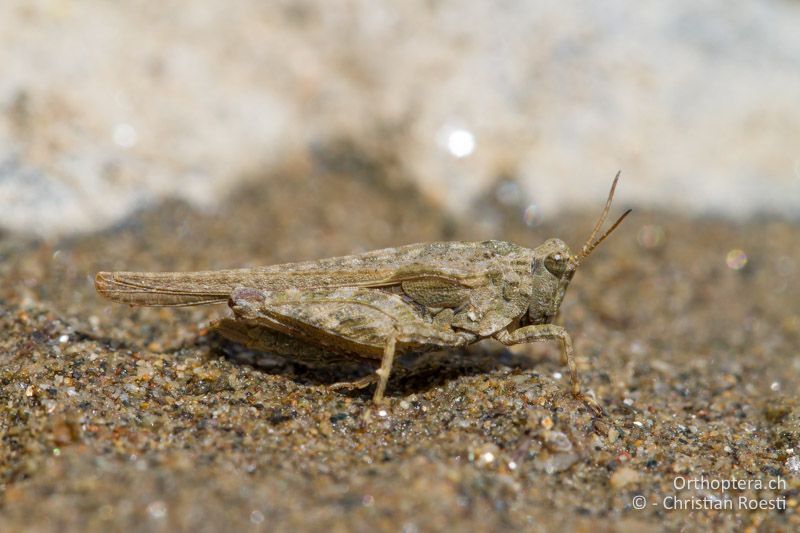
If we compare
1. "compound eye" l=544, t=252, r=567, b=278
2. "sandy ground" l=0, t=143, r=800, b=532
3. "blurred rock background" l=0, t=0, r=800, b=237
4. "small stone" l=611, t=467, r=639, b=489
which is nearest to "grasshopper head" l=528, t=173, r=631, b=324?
"compound eye" l=544, t=252, r=567, b=278

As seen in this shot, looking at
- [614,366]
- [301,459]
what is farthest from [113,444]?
[614,366]

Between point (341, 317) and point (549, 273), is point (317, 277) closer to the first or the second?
point (341, 317)

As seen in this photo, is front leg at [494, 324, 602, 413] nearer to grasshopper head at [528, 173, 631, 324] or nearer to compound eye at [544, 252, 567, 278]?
grasshopper head at [528, 173, 631, 324]

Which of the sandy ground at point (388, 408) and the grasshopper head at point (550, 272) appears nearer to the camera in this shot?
the sandy ground at point (388, 408)

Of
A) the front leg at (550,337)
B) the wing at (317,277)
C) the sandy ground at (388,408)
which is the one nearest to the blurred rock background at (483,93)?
the sandy ground at (388,408)

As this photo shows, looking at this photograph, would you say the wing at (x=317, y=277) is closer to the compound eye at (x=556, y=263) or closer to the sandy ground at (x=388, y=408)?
the compound eye at (x=556, y=263)

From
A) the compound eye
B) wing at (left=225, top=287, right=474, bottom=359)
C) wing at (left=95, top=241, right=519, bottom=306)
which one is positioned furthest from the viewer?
the compound eye

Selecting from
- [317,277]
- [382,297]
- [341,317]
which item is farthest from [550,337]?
[317,277]

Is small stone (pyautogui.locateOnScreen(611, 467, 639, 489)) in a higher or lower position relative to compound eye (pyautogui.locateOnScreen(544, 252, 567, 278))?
lower
